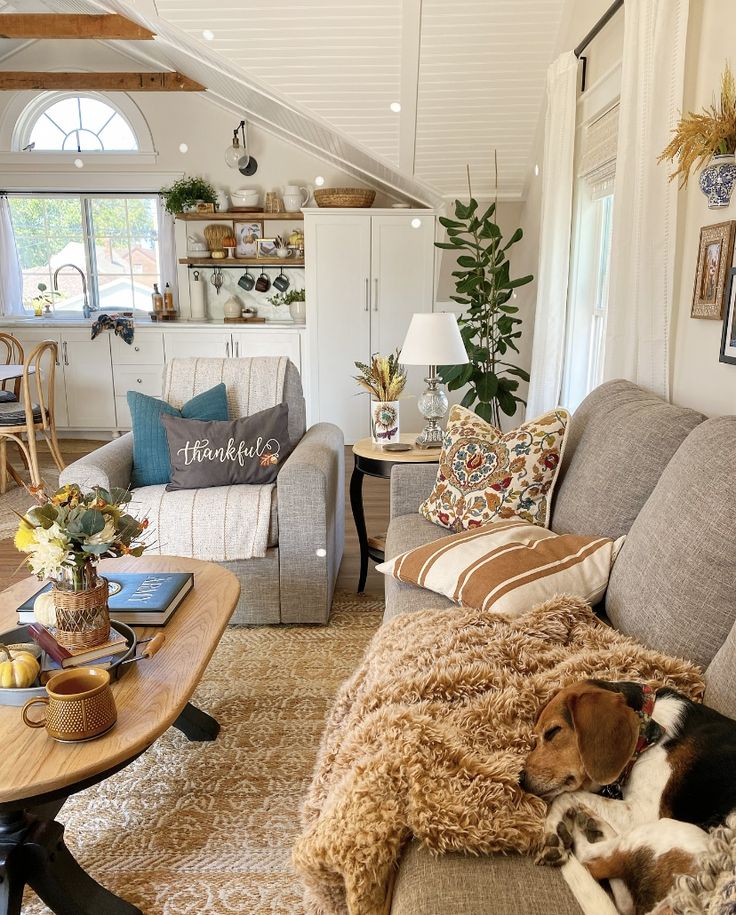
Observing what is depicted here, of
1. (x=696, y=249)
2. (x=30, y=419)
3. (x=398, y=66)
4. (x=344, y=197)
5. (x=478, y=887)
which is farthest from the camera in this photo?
(x=344, y=197)

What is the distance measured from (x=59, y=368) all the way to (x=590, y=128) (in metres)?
4.24

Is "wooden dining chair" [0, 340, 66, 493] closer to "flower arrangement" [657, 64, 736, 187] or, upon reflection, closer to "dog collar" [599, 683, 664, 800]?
"flower arrangement" [657, 64, 736, 187]

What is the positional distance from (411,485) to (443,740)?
4.86 feet

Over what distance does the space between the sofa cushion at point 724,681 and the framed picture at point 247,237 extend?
5260mm

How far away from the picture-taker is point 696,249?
6.97ft

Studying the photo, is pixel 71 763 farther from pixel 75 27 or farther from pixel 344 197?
pixel 75 27

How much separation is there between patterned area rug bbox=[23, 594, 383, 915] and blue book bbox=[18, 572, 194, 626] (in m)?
0.46

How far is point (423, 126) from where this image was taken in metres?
4.24

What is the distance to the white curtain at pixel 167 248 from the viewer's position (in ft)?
19.3

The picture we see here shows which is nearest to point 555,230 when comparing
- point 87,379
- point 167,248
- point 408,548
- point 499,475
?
point 499,475

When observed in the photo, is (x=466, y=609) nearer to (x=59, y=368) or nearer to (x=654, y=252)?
(x=654, y=252)

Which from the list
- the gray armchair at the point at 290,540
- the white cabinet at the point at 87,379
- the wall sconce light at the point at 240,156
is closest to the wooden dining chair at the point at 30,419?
the white cabinet at the point at 87,379

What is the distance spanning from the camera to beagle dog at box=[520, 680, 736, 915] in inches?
34.7

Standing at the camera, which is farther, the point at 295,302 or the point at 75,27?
the point at 295,302
